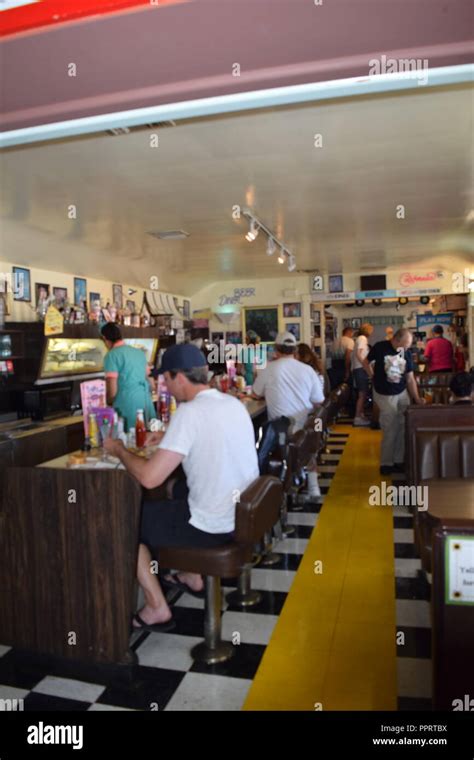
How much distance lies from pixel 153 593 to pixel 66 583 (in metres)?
0.44

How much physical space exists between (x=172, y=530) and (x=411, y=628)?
1386 millimetres

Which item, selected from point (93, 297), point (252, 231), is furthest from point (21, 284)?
point (252, 231)

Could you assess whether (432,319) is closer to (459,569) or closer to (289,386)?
(289,386)

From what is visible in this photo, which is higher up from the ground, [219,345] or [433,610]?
[219,345]

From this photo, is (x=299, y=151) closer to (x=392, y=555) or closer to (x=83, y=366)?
(x=392, y=555)

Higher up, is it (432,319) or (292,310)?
(292,310)

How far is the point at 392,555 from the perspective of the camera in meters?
4.03

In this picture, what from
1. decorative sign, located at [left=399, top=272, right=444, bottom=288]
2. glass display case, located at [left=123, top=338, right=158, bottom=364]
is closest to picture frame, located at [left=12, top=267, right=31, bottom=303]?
glass display case, located at [left=123, top=338, right=158, bottom=364]

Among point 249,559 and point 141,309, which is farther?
point 141,309

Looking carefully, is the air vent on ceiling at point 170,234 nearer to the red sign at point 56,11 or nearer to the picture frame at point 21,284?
the picture frame at point 21,284

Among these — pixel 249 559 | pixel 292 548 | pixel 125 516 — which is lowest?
pixel 292 548

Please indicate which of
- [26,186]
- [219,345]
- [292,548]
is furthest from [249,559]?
[219,345]

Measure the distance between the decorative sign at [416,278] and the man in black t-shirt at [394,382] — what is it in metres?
5.72

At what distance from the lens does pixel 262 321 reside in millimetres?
12344
